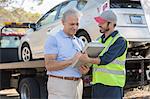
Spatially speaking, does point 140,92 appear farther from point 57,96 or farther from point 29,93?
point 57,96

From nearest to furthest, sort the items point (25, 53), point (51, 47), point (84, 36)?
point (51, 47), point (84, 36), point (25, 53)

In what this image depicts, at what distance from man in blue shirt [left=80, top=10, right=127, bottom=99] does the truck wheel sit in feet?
12.3

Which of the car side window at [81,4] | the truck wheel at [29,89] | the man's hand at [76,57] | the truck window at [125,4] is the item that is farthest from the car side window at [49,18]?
the man's hand at [76,57]

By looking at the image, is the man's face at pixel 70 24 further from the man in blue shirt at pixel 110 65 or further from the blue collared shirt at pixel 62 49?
the man in blue shirt at pixel 110 65

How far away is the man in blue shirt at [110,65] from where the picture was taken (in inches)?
141

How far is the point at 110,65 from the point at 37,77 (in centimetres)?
422

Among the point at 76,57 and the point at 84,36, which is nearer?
the point at 76,57

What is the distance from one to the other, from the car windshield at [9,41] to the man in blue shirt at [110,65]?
6483 millimetres

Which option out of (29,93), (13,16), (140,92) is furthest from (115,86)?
(13,16)

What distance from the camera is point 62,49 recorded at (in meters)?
3.59

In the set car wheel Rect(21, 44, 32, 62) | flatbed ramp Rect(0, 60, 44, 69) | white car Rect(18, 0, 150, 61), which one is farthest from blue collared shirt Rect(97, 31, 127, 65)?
car wheel Rect(21, 44, 32, 62)

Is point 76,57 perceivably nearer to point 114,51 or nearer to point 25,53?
point 114,51

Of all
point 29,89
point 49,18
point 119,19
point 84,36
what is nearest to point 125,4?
point 119,19

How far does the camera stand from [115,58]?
3.57 meters
